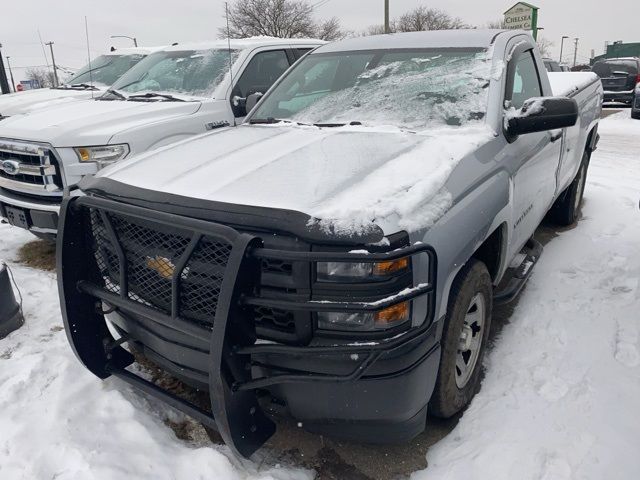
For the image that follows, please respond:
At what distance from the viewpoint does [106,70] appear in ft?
26.7

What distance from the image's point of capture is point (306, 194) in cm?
209

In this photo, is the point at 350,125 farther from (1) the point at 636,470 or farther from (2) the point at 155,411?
(1) the point at 636,470

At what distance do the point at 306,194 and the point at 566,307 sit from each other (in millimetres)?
2443

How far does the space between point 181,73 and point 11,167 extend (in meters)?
2.08

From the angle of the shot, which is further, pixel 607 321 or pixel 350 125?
pixel 607 321

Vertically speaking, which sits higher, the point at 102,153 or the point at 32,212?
the point at 102,153

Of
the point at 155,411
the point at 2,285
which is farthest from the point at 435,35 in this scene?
the point at 2,285

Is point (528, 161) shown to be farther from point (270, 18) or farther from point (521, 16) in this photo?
point (270, 18)

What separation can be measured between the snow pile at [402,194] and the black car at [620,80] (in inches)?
687

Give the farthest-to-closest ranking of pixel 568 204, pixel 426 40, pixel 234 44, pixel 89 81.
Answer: pixel 89 81
pixel 234 44
pixel 568 204
pixel 426 40

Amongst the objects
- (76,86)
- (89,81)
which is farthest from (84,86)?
(89,81)

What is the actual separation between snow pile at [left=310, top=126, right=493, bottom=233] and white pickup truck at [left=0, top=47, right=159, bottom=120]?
608 cm

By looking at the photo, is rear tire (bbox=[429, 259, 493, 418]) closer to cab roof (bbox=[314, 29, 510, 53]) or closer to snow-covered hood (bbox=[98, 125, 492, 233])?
snow-covered hood (bbox=[98, 125, 492, 233])

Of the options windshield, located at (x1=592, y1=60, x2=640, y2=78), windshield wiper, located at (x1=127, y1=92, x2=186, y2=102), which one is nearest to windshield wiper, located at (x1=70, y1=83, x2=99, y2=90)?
windshield wiper, located at (x1=127, y1=92, x2=186, y2=102)
